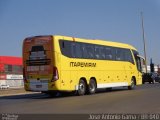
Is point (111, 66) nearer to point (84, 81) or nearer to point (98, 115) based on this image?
point (84, 81)

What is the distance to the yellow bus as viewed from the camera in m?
24.3

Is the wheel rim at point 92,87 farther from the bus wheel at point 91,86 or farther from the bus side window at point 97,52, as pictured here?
the bus side window at point 97,52

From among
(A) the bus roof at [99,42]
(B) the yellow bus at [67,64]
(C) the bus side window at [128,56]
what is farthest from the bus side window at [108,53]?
(C) the bus side window at [128,56]

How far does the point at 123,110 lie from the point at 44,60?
31.8 feet

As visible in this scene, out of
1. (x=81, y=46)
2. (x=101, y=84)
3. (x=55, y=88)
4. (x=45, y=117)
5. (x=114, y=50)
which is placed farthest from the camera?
(x=114, y=50)

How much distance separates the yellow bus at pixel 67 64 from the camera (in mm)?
24281

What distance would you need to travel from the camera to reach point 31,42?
25.1 metres

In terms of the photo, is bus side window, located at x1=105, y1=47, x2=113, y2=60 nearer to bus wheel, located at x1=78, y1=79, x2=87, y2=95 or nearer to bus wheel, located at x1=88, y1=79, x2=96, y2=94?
bus wheel, located at x1=88, y1=79, x2=96, y2=94

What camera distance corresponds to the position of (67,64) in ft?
82.1

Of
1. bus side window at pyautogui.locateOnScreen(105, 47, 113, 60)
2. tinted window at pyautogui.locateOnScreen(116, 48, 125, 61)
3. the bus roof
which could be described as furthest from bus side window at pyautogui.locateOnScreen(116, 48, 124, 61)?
bus side window at pyautogui.locateOnScreen(105, 47, 113, 60)

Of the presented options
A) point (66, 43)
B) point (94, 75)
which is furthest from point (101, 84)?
point (66, 43)

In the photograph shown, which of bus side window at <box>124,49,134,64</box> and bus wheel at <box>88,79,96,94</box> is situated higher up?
bus side window at <box>124,49,134,64</box>

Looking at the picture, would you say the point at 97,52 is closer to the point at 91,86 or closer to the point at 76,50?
the point at 91,86

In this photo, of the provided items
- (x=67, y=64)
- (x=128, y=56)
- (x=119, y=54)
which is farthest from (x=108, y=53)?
(x=67, y=64)
